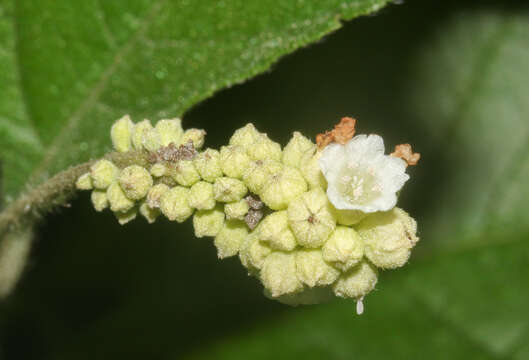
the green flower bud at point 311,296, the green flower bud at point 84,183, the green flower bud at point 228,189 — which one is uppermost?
the green flower bud at point 84,183

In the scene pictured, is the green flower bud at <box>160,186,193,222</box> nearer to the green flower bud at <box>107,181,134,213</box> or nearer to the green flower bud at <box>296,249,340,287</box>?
the green flower bud at <box>107,181,134,213</box>

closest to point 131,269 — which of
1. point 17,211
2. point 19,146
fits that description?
point 19,146

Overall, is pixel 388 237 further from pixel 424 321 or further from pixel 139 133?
pixel 424 321

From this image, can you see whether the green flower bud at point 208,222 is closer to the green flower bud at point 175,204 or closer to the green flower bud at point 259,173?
the green flower bud at point 175,204

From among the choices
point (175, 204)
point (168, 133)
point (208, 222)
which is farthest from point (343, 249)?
point (168, 133)

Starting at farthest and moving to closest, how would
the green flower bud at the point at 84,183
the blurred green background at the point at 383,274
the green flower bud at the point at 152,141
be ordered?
the blurred green background at the point at 383,274, the green flower bud at the point at 84,183, the green flower bud at the point at 152,141

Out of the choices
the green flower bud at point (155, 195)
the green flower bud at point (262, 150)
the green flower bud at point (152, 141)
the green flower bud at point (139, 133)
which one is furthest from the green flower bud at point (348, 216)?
the green flower bud at point (139, 133)

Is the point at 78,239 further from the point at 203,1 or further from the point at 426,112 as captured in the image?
the point at 426,112
